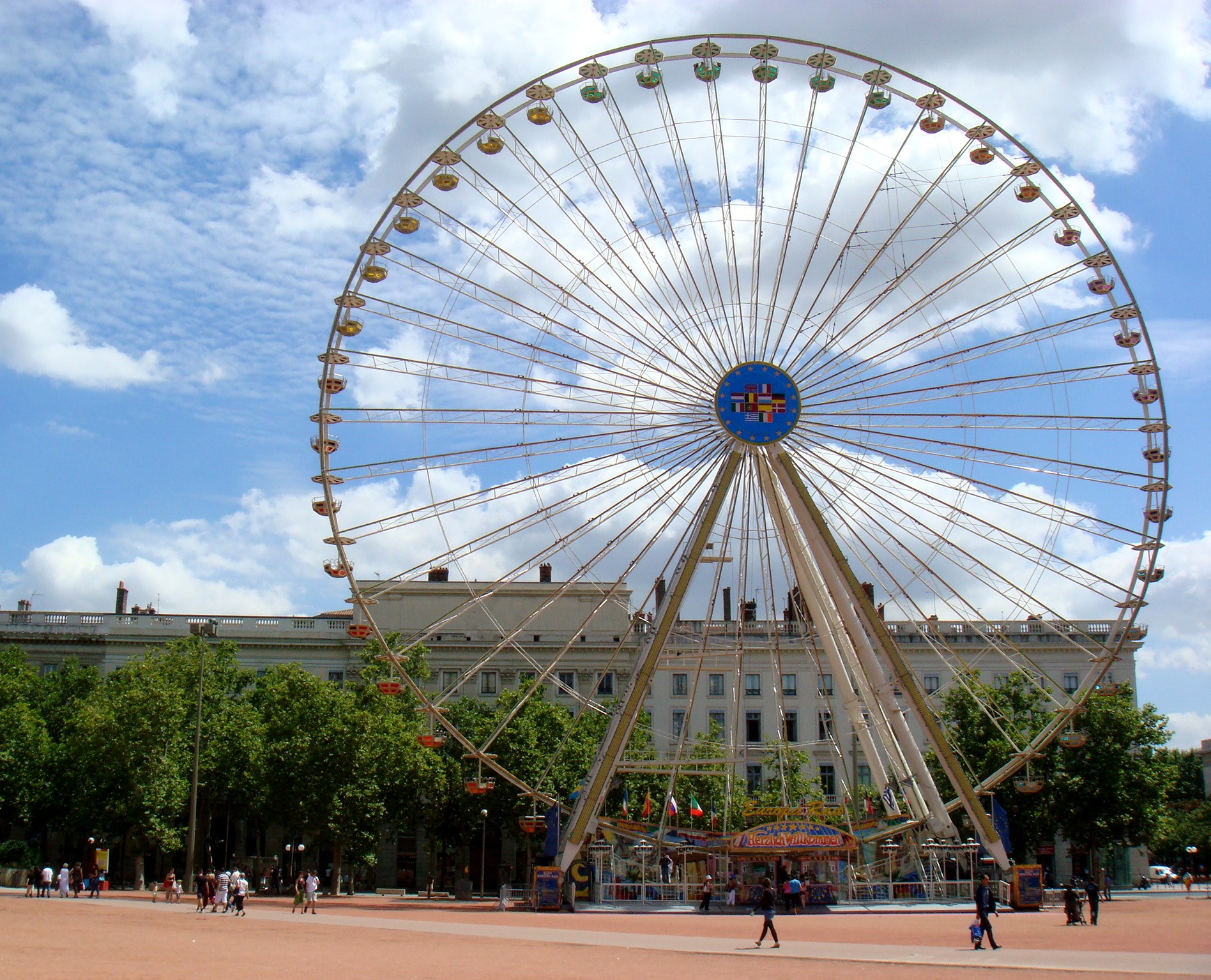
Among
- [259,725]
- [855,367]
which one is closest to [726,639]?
[259,725]

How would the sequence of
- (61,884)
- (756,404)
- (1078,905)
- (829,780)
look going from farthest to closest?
(829,780)
(61,884)
(756,404)
(1078,905)

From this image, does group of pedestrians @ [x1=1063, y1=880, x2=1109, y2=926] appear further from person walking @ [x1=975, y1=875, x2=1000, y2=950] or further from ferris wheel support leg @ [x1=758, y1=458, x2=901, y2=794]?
person walking @ [x1=975, y1=875, x2=1000, y2=950]

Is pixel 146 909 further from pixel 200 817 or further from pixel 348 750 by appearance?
pixel 200 817

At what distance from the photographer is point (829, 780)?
86.1 m

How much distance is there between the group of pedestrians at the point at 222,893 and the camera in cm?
4091

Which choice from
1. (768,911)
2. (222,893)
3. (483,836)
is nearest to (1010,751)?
(483,836)

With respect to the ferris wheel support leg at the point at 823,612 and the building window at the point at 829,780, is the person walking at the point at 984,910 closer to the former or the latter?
the ferris wheel support leg at the point at 823,612

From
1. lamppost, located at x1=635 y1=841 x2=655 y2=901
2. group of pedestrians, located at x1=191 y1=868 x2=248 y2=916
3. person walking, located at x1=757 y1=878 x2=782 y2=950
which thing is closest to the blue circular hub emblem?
person walking, located at x1=757 y1=878 x2=782 y2=950

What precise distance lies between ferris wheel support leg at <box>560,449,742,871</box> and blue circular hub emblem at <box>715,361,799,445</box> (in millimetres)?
905

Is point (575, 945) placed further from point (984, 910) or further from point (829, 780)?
point (829, 780)

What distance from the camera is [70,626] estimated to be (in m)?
92.4

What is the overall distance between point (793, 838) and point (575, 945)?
51.8 ft

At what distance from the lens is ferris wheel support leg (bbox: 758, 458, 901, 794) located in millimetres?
40688

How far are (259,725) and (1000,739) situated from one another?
38.5 meters
